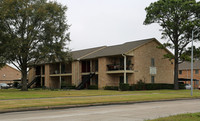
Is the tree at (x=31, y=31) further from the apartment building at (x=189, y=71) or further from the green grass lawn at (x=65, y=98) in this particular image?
the apartment building at (x=189, y=71)

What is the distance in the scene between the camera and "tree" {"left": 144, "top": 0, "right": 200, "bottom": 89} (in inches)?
1517

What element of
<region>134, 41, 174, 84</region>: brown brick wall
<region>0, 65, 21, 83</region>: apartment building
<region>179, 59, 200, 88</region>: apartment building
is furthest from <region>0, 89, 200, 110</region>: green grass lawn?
<region>0, 65, 21, 83</region>: apartment building

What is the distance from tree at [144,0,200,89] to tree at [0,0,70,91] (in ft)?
42.3

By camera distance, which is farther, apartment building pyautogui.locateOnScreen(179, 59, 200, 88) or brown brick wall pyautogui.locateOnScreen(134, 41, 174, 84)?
apartment building pyautogui.locateOnScreen(179, 59, 200, 88)

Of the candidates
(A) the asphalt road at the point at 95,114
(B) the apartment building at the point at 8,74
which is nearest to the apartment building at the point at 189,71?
(B) the apartment building at the point at 8,74

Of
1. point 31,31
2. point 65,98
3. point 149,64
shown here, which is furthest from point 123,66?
point 65,98

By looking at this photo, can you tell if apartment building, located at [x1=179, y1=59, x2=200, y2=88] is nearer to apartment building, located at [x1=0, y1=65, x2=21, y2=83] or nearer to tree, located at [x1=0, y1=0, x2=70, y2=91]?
tree, located at [x1=0, y1=0, x2=70, y2=91]

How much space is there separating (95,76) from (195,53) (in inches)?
633

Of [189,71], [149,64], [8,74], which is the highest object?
[149,64]

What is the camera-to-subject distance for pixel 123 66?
4134cm

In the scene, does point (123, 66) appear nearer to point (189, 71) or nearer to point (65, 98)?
point (65, 98)

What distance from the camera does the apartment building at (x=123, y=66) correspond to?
41312mm

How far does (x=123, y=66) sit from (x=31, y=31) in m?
13.7

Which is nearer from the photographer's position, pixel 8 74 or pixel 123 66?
pixel 123 66
